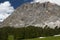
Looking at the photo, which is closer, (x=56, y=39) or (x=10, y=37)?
(x=10, y=37)

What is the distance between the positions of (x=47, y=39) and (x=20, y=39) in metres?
1.25

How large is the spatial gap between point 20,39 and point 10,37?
0.66 metres

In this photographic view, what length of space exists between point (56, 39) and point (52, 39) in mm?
226

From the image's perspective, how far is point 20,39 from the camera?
9414mm

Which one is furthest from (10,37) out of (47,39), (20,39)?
(47,39)

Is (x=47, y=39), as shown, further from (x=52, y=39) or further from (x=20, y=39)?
(x=20, y=39)

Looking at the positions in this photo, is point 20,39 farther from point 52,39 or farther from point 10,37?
point 52,39

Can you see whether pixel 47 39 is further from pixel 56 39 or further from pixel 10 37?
pixel 10 37

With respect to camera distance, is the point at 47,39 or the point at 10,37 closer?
the point at 10,37

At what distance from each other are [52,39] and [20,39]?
140 cm

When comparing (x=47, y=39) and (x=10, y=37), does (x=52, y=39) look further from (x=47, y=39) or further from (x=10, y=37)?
(x=10, y=37)

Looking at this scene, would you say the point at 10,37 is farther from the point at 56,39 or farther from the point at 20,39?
the point at 56,39

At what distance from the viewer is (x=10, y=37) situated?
8.89m

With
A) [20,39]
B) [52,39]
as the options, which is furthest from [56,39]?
[20,39]
